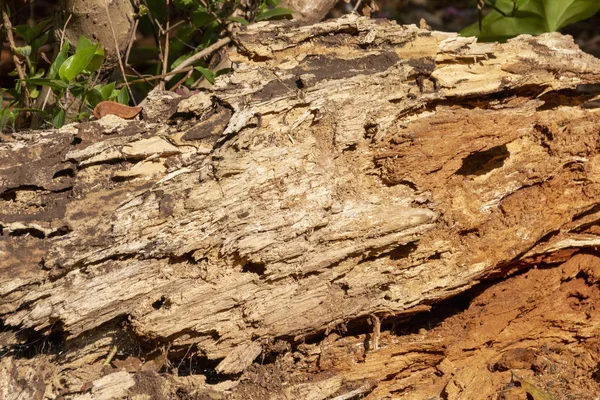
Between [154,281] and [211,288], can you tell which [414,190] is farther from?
[154,281]

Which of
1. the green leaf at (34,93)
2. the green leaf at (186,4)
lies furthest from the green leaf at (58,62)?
the green leaf at (186,4)

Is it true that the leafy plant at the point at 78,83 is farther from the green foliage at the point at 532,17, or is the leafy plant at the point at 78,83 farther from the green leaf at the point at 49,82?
the green foliage at the point at 532,17

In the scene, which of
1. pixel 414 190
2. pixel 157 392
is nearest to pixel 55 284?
pixel 157 392

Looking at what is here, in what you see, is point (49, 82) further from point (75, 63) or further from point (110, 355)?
point (110, 355)

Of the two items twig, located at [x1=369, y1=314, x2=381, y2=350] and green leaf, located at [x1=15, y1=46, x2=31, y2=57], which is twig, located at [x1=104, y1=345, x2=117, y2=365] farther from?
green leaf, located at [x1=15, y1=46, x2=31, y2=57]

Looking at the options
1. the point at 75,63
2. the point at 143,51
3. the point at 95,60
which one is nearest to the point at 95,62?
the point at 95,60
